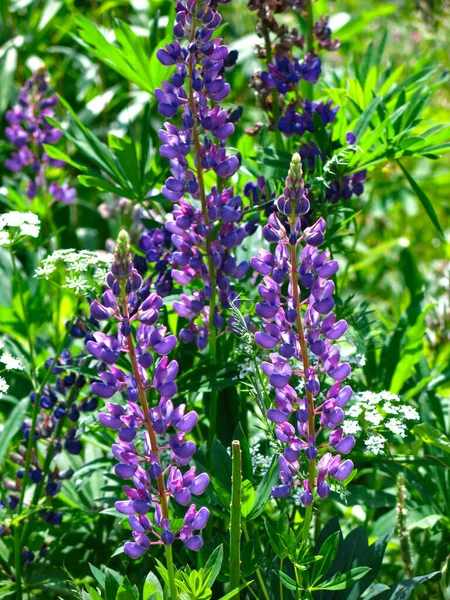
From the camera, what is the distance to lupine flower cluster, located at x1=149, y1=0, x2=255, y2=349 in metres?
1.41

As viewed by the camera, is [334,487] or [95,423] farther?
[95,423]

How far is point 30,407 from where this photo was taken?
199 cm

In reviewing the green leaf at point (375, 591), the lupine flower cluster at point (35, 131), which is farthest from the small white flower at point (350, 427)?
the lupine flower cluster at point (35, 131)

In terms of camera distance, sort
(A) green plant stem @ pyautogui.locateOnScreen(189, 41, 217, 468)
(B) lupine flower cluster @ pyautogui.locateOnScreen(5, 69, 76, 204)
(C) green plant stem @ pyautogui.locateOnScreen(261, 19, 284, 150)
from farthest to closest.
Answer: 1. (B) lupine flower cluster @ pyautogui.locateOnScreen(5, 69, 76, 204)
2. (C) green plant stem @ pyautogui.locateOnScreen(261, 19, 284, 150)
3. (A) green plant stem @ pyautogui.locateOnScreen(189, 41, 217, 468)

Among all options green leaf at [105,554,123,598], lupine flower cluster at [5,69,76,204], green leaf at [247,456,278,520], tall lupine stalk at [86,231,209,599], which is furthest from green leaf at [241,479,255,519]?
lupine flower cluster at [5,69,76,204]

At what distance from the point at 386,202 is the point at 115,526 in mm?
2139

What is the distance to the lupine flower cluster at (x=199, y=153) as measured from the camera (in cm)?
141

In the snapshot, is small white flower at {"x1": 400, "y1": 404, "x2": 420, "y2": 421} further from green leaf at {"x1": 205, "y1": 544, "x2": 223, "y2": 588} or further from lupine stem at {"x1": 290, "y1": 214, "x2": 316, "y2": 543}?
green leaf at {"x1": 205, "y1": 544, "x2": 223, "y2": 588}

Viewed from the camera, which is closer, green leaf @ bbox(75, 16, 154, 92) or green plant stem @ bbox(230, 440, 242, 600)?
green plant stem @ bbox(230, 440, 242, 600)

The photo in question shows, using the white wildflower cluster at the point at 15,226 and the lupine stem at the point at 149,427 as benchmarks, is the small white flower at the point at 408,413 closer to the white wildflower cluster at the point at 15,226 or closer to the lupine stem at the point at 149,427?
the lupine stem at the point at 149,427

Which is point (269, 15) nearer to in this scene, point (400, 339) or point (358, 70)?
point (358, 70)

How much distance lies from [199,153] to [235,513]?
2.05 feet

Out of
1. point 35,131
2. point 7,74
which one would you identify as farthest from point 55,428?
point 7,74

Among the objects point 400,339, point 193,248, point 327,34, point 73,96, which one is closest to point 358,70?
point 327,34
